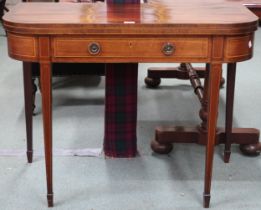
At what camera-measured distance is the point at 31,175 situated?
2127 mm

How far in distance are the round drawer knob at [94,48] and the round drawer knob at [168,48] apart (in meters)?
0.21

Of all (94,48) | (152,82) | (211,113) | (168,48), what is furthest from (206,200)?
(152,82)

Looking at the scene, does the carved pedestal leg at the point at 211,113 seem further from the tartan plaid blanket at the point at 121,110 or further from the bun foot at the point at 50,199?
the bun foot at the point at 50,199

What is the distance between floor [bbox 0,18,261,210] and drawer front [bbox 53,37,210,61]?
1.91 ft

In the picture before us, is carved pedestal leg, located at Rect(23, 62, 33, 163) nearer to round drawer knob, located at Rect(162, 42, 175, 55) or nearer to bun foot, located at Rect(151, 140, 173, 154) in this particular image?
bun foot, located at Rect(151, 140, 173, 154)

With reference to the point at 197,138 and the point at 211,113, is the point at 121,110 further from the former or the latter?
the point at 211,113

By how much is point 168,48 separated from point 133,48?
0.38ft

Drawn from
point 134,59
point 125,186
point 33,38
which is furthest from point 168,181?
point 33,38

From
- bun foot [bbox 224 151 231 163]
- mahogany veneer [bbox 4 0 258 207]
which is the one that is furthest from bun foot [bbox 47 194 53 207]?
bun foot [bbox 224 151 231 163]

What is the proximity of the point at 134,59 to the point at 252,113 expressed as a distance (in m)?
1.39

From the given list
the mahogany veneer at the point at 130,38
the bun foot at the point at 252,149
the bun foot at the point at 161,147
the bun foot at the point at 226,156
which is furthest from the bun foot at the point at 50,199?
the bun foot at the point at 252,149

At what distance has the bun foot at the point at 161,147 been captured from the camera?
232 centimetres

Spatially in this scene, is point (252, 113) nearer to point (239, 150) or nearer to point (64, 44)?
point (239, 150)

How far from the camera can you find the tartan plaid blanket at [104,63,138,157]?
213 centimetres
